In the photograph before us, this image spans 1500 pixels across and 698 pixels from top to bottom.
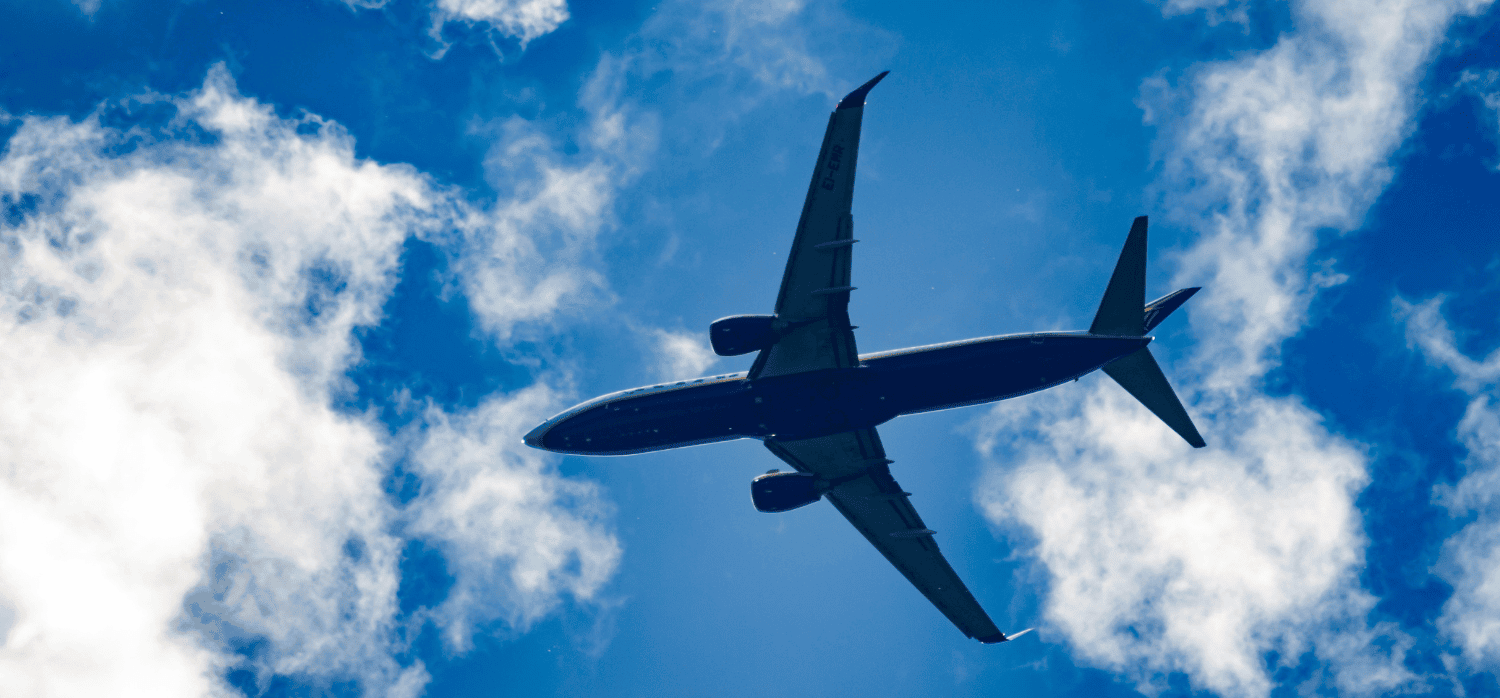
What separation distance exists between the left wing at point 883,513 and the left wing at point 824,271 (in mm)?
5662

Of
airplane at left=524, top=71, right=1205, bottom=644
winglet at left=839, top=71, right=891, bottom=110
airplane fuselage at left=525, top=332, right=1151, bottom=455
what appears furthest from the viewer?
airplane fuselage at left=525, top=332, right=1151, bottom=455

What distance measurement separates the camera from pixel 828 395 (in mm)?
34594

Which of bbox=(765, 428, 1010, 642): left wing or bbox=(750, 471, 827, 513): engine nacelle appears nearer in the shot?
bbox=(750, 471, 827, 513): engine nacelle

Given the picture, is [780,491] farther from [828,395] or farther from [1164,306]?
[1164,306]

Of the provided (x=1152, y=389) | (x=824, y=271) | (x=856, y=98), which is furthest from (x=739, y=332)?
(x=1152, y=389)

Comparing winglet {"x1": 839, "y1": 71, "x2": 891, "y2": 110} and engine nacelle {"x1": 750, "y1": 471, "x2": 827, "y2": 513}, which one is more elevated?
winglet {"x1": 839, "y1": 71, "x2": 891, "y2": 110}

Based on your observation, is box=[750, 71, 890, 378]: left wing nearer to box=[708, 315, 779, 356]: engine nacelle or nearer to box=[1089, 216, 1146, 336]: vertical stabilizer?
box=[708, 315, 779, 356]: engine nacelle

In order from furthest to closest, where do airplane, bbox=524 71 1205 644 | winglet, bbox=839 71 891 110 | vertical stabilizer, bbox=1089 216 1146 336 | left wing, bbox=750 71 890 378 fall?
vertical stabilizer, bbox=1089 216 1146 336 < airplane, bbox=524 71 1205 644 < left wing, bbox=750 71 890 378 < winglet, bbox=839 71 891 110

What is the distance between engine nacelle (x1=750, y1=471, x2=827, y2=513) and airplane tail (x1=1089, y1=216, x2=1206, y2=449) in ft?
46.7

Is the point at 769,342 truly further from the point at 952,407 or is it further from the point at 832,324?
the point at 952,407

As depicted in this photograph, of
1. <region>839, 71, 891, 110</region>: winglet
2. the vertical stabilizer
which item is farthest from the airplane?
<region>839, 71, 891, 110</region>: winglet

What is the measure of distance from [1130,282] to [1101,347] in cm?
278

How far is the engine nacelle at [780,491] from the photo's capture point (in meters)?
38.0

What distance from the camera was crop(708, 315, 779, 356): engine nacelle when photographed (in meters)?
32.5
